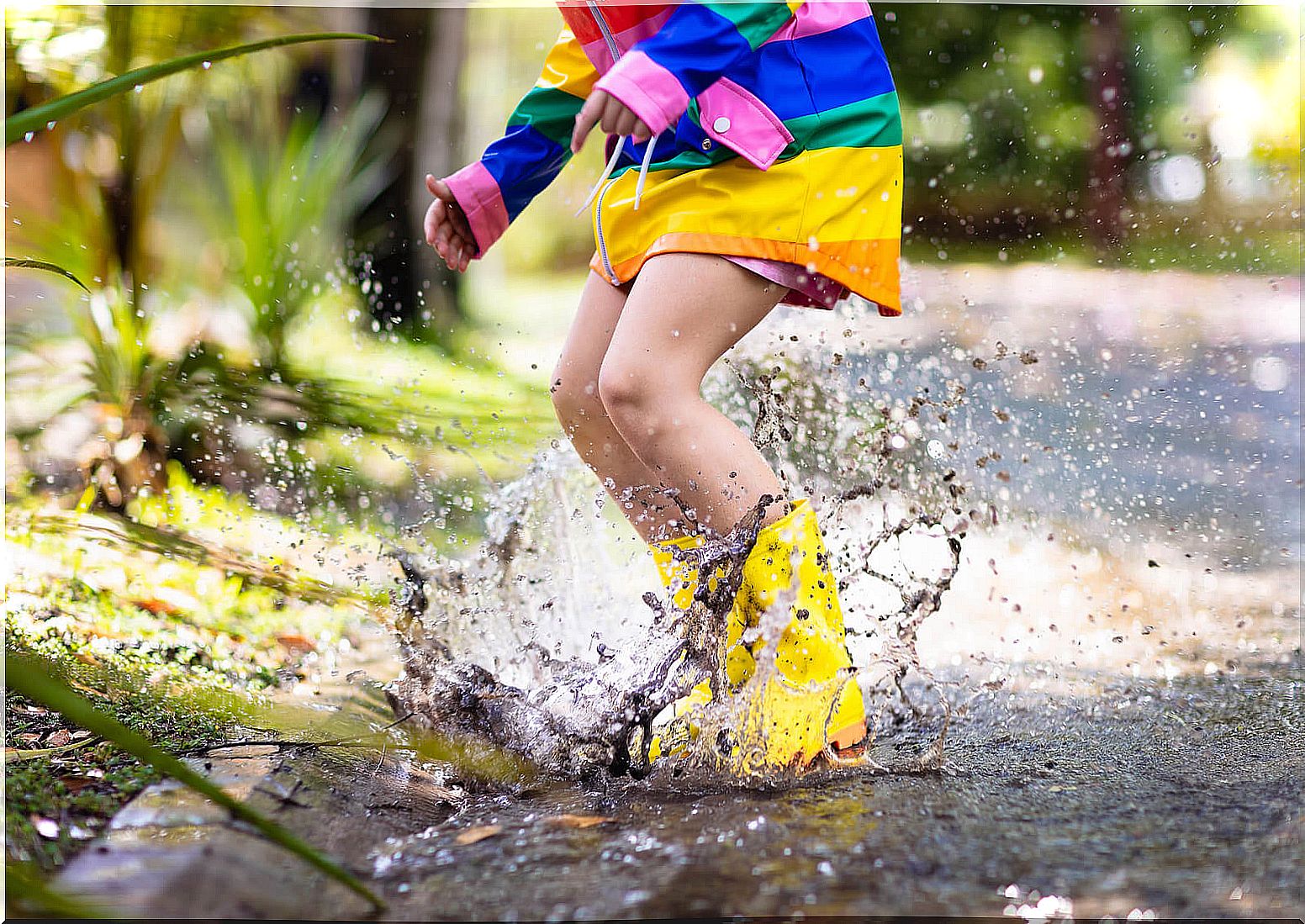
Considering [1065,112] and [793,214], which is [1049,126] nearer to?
[1065,112]

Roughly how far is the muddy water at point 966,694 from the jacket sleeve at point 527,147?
480 millimetres

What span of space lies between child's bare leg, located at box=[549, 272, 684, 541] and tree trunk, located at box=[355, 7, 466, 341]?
2.31 meters

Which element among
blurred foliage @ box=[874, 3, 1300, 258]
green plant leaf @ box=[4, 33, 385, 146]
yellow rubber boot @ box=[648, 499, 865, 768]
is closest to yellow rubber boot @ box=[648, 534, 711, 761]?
yellow rubber boot @ box=[648, 499, 865, 768]

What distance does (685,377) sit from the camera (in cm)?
129

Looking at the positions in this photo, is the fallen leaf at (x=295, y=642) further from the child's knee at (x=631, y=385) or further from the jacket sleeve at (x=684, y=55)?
the jacket sleeve at (x=684, y=55)

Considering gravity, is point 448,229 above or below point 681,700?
above

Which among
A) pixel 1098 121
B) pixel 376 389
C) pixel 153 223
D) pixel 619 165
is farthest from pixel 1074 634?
pixel 1098 121

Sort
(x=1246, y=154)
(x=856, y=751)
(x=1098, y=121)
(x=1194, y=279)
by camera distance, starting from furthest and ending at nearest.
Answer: (x=1098, y=121) → (x=1246, y=154) → (x=1194, y=279) → (x=856, y=751)

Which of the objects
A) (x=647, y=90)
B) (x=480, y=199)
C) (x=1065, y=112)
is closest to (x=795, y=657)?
(x=647, y=90)

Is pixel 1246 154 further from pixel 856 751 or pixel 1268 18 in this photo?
pixel 856 751

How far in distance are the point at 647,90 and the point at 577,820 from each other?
77 cm

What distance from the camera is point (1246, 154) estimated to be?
20.8 ft

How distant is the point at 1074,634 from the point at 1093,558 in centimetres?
55

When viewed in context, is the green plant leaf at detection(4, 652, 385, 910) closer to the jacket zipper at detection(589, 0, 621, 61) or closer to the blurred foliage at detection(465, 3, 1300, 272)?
the jacket zipper at detection(589, 0, 621, 61)
